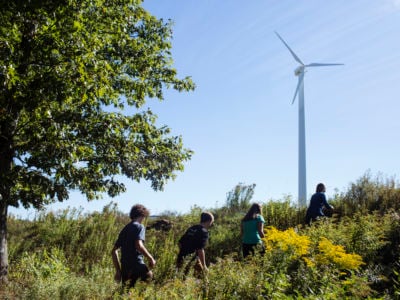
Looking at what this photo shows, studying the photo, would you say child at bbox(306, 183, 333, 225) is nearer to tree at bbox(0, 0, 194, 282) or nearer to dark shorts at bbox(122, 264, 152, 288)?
tree at bbox(0, 0, 194, 282)

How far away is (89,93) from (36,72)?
1491mm

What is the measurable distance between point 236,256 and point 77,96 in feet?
20.8

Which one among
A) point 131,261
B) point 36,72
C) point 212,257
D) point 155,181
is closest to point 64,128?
point 36,72

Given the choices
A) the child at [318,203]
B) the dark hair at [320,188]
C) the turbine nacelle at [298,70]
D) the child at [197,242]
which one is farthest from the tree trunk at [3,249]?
the turbine nacelle at [298,70]

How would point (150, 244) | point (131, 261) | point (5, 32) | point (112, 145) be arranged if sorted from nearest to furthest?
point (131, 261) → point (5, 32) → point (112, 145) → point (150, 244)

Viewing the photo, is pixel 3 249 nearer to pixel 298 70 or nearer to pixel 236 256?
pixel 236 256

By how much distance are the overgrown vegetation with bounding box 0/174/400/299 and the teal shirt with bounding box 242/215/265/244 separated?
954 millimetres

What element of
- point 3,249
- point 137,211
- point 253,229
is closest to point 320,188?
point 253,229

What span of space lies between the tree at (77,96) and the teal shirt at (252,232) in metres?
3.14

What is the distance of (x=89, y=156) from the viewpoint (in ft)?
37.7

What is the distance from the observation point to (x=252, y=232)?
10.4m

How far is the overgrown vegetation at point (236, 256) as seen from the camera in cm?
654

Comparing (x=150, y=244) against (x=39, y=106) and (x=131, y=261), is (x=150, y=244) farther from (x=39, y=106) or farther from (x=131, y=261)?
(x=131, y=261)

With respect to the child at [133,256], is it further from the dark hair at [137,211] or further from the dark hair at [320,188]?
the dark hair at [320,188]
